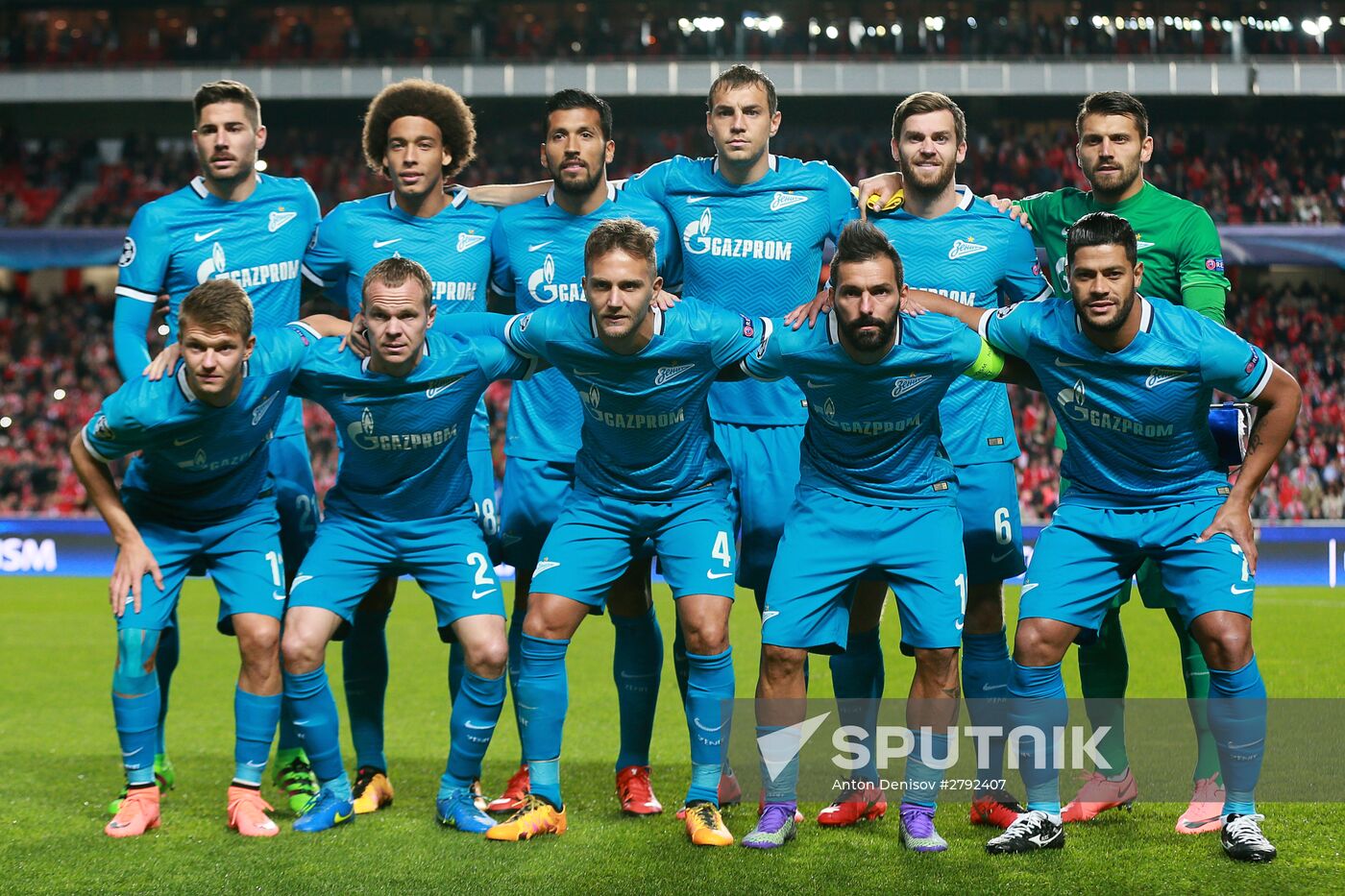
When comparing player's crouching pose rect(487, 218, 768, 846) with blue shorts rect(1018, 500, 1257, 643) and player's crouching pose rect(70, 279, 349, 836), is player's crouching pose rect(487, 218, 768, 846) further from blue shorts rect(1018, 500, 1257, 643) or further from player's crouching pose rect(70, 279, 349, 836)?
blue shorts rect(1018, 500, 1257, 643)

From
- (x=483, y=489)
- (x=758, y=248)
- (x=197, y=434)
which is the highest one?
(x=758, y=248)

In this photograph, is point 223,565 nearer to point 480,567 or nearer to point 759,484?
point 480,567

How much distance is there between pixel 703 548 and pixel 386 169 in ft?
7.03

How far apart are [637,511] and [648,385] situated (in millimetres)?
453

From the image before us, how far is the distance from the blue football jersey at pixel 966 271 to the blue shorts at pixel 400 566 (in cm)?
182

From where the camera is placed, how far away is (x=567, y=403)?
561cm

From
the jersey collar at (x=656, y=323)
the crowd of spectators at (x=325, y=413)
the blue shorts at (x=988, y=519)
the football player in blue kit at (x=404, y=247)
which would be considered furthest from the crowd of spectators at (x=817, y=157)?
the jersey collar at (x=656, y=323)

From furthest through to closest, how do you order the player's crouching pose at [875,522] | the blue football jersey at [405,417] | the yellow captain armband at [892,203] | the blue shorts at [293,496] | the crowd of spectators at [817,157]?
the crowd of spectators at [817,157] < the blue shorts at [293,496] < the yellow captain armband at [892,203] < the blue football jersey at [405,417] < the player's crouching pose at [875,522]

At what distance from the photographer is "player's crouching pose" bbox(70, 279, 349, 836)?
16.3ft

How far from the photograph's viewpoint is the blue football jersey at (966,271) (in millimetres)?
5375

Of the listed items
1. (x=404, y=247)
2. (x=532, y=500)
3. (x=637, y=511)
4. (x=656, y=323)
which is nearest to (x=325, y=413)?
(x=404, y=247)

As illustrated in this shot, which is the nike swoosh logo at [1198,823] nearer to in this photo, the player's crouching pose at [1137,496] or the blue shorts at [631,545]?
the player's crouching pose at [1137,496]

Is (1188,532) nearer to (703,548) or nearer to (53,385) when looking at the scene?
(703,548)

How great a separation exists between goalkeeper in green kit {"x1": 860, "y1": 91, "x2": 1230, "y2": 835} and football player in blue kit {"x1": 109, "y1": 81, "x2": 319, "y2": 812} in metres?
2.36
